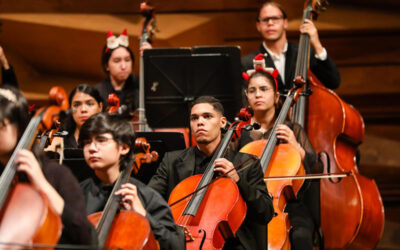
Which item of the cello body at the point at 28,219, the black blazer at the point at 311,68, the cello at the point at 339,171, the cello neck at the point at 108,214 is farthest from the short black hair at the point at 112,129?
the black blazer at the point at 311,68

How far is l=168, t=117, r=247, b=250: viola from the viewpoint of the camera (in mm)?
2223

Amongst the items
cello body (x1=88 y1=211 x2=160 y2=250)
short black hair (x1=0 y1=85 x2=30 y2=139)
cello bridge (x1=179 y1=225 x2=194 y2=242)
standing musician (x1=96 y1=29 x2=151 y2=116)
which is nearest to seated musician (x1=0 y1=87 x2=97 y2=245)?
short black hair (x1=0 y1=85 x2=30 y2=139)

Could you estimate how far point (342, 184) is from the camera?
2959 millimetres

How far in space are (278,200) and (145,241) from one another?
2.96 ft

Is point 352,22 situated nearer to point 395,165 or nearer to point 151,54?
point 395,165

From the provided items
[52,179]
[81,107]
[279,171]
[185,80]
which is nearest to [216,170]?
[279,171]

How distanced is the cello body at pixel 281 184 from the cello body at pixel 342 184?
11.6 inches

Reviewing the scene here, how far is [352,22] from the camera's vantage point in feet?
14.1

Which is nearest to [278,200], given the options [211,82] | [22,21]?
[211,82]

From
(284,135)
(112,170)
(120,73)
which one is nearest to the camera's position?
(112,170)

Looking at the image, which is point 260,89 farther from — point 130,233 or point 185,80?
point 130,233

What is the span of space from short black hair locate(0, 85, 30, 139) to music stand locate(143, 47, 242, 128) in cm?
131

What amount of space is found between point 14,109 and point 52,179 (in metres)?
0.21

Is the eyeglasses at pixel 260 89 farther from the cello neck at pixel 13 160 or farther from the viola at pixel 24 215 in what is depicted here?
the viola at pixel 24 215
